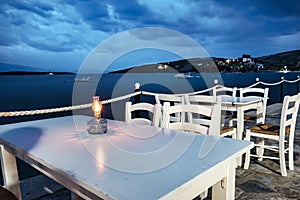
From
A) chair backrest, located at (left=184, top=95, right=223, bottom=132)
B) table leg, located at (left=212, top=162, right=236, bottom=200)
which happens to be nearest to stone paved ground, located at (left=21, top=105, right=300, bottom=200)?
chair backrest, located at (left=184, top=95, right=223, bottom=132)

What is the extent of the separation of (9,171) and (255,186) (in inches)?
86.0

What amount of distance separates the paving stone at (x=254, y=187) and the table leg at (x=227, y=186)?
122 cm

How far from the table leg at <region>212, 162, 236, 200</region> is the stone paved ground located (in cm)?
106

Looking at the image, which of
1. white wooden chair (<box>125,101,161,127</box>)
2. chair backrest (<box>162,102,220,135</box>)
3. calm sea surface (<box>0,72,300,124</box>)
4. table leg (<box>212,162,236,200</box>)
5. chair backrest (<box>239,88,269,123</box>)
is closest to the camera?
table leg (<box>212,162,236,200</box>)

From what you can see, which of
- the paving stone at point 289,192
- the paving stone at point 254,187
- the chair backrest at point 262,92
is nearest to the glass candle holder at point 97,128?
the paving stone at point 254,187

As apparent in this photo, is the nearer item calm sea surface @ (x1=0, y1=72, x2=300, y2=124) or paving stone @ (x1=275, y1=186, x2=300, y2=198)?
paving stone @ (x1=275, y1=186, x2=300, y2=198)

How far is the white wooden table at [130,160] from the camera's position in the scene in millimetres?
791

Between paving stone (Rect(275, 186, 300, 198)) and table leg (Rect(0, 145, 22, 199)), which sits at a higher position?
table leg (Rect(0, 145, 22, 199))

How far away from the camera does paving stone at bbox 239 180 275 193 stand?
7.13ft

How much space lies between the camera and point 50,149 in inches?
47.4

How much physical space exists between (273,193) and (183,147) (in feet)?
4.83

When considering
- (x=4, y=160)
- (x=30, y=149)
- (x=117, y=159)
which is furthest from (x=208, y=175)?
(x=4, y=160)

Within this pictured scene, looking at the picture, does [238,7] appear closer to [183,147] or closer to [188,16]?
[188,16]

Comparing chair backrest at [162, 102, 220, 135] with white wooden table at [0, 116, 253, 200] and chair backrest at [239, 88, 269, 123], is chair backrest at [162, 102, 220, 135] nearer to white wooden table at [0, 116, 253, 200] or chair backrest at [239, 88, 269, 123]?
white wooden table at [0, 116, 253, 200]
